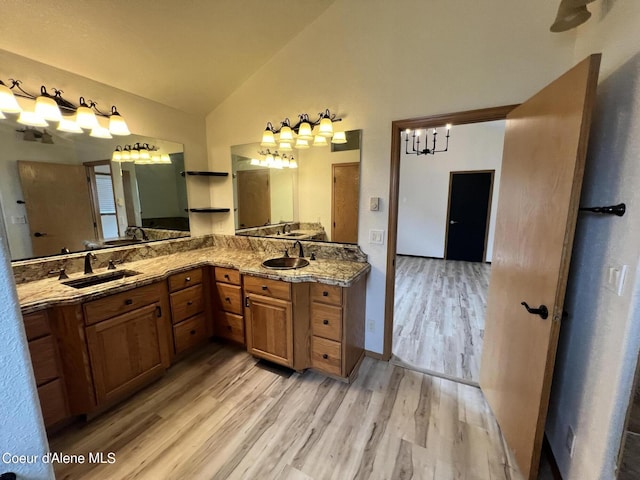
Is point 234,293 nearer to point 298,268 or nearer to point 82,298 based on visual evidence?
point 298,268

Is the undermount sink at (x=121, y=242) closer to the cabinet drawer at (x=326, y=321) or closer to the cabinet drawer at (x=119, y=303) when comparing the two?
the cabinet drawer at (x=119, y=303)

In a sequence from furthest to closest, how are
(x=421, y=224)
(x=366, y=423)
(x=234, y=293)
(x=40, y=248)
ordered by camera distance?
(x=421, y=224) → (x=234, y=293) → (x=40, y=248) → (x=366, y=423)

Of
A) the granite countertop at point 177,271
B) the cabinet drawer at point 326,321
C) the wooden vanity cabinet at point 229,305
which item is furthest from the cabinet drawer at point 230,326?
the cabinet drawer at point 326,321

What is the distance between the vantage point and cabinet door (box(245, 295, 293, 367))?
2137 millimetres

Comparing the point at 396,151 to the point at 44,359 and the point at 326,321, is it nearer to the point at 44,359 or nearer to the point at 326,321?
the point at 326,321

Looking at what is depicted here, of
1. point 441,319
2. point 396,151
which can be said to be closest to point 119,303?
point 396,151

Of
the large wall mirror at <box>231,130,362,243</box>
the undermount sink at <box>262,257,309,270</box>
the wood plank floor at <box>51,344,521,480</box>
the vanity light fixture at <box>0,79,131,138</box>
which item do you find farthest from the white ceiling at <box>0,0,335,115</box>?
the wood plank floor at <box>51,344,521,480</box>

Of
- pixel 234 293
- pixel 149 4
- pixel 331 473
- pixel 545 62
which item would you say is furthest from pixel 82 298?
pixel 545 62

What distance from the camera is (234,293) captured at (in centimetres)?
245

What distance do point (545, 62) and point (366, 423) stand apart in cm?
251

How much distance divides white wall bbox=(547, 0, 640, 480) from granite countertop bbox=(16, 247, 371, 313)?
1248 millimetres

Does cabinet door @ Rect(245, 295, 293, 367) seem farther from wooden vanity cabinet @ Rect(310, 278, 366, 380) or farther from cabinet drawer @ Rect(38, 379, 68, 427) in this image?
cabinet drawer @ Rect(38, 379, 68, 427)

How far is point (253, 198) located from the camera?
3025mm

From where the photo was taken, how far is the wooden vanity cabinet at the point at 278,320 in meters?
2.08
